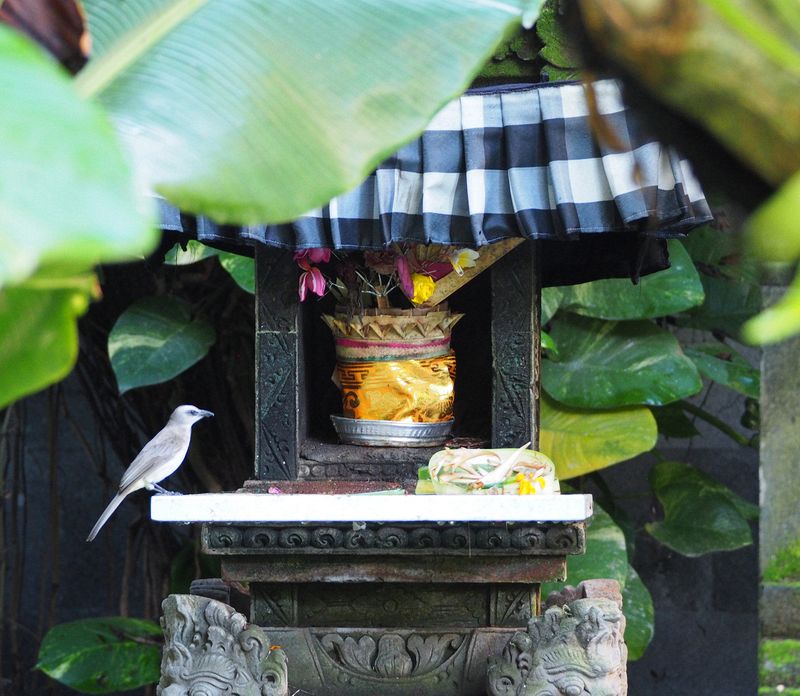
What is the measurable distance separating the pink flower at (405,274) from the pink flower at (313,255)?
152 mm

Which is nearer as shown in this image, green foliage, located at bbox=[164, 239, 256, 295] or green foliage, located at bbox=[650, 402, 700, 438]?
green foliage, located at bbox=[164, 239, 256, 295]

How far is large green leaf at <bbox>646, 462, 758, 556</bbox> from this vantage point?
3.62 meters

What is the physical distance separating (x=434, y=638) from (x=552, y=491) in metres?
0.42

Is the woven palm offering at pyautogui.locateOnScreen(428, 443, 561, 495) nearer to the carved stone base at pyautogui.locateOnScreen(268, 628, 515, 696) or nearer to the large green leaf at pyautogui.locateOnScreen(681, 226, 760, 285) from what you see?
the carved stone base at pyautogui.locateOnScreen(268, 628, 515, 696)

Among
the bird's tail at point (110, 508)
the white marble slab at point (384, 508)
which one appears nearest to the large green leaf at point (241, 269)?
the bird's tail at point (110, 508)

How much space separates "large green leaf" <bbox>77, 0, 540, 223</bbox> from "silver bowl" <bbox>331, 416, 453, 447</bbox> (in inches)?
56.1

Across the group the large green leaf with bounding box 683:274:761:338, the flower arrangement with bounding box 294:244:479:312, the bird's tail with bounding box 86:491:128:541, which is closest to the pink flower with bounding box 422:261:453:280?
the flower arrangement with bounding box 294:244:479:312

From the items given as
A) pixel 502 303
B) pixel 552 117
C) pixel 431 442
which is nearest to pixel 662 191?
pixel 552 117

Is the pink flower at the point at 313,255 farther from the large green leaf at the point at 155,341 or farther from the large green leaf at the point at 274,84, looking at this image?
the large green leaf at the point at 274,84

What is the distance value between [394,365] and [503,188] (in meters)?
0.51

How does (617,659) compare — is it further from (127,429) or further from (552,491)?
(127,429)

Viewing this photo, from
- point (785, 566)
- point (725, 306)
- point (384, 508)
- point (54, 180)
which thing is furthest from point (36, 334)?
point (725, 306)

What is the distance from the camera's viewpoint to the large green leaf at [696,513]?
11.9ft

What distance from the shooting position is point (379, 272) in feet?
8.12
